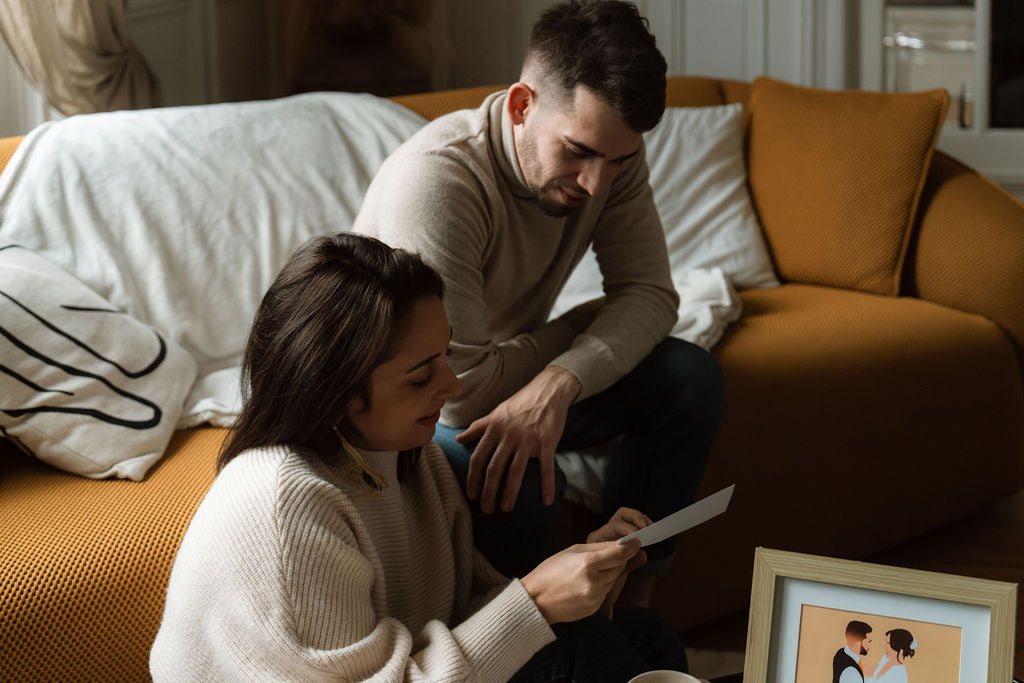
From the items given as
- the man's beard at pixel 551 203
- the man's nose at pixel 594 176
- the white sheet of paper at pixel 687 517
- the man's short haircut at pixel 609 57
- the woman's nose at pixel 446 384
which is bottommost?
the white sheet of paper at pixel 687 517

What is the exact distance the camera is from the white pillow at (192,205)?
5.74 ft

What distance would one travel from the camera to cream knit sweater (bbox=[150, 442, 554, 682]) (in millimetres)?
898

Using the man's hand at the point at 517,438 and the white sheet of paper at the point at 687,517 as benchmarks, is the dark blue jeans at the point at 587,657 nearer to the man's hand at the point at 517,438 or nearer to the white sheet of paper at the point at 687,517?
the white sheet of paper at the point at 687,517

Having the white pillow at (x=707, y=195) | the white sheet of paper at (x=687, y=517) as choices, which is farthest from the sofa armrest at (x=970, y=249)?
the white sheet of paper at (x=687, y=517)

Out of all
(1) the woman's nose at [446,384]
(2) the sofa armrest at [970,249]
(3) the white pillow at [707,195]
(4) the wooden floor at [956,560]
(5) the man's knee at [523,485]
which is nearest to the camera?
(1) the woman's nose at [446,384]

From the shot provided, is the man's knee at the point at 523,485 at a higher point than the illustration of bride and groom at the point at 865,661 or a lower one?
lower

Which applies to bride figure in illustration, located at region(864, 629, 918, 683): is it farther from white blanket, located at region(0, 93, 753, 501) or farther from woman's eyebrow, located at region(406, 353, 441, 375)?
white blanket, located at region(0, 93, 753, 501)

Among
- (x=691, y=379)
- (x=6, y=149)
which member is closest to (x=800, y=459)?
(x=691, y=379)

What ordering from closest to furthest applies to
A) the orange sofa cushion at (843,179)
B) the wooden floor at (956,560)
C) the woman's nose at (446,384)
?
the woman's nose at (446,384), the wooden floor at (956,560), the orange sofa cushion at (843,179)

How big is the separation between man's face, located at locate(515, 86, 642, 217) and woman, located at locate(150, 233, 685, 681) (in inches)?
16.7

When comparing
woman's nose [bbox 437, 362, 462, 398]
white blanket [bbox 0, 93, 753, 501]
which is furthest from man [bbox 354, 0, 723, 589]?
woman's nose [bbox 437, 362, 462, 398]

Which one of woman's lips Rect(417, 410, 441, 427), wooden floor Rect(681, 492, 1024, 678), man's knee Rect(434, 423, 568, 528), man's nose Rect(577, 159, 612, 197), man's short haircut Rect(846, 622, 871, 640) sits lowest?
wooden floor Rect(681, 492, 1024, 678)

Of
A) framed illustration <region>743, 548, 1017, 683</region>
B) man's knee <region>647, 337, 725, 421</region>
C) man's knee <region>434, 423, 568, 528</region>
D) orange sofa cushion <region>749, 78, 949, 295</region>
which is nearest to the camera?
framed illustration <region>743, 548, 1017, 683</region>

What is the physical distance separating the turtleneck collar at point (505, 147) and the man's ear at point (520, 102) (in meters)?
0.02
